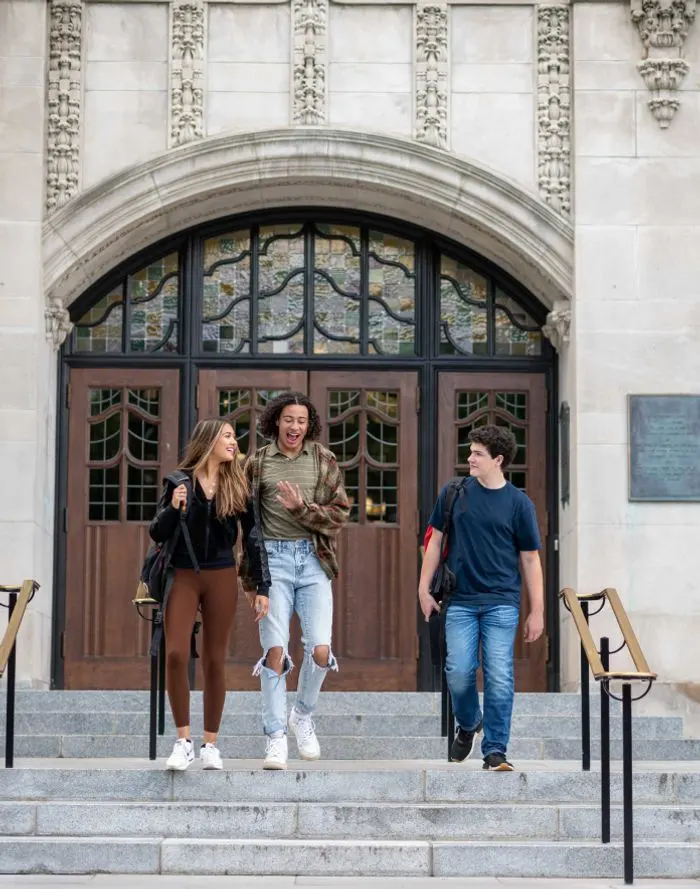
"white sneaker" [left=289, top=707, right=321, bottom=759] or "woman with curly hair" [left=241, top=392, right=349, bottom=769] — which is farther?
"white sneaker" [left=289, top=707, right=321, bottom=759]

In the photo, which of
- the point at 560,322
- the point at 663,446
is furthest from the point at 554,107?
the point at 663,446

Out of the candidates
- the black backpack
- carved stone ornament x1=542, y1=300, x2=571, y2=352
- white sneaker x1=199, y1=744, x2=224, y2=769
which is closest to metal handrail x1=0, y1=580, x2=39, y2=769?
the black backpack

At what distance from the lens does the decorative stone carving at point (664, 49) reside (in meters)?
13.5

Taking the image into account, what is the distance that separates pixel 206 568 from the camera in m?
8.98

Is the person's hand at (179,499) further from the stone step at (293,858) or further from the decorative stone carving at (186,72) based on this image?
the decorative stone carving at (186,72)

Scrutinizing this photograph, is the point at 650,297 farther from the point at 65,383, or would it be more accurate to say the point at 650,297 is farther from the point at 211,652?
the point at 211,652

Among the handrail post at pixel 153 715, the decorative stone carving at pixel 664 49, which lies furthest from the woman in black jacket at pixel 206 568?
the decorative stone carving at pixel 664 49

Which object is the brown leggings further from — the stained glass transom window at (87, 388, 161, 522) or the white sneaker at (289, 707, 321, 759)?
the stained glass transom window at (87, 388, 161, 522)

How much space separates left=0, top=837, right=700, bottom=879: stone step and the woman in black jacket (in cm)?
80

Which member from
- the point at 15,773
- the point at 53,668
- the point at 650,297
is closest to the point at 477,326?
the point at 650,297

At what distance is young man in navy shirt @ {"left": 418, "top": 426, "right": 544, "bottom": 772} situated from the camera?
927cm

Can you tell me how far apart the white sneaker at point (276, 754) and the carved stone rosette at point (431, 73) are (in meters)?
6.05

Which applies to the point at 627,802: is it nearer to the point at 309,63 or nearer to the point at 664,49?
the point at 664,49

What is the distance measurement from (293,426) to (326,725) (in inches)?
A: 111
